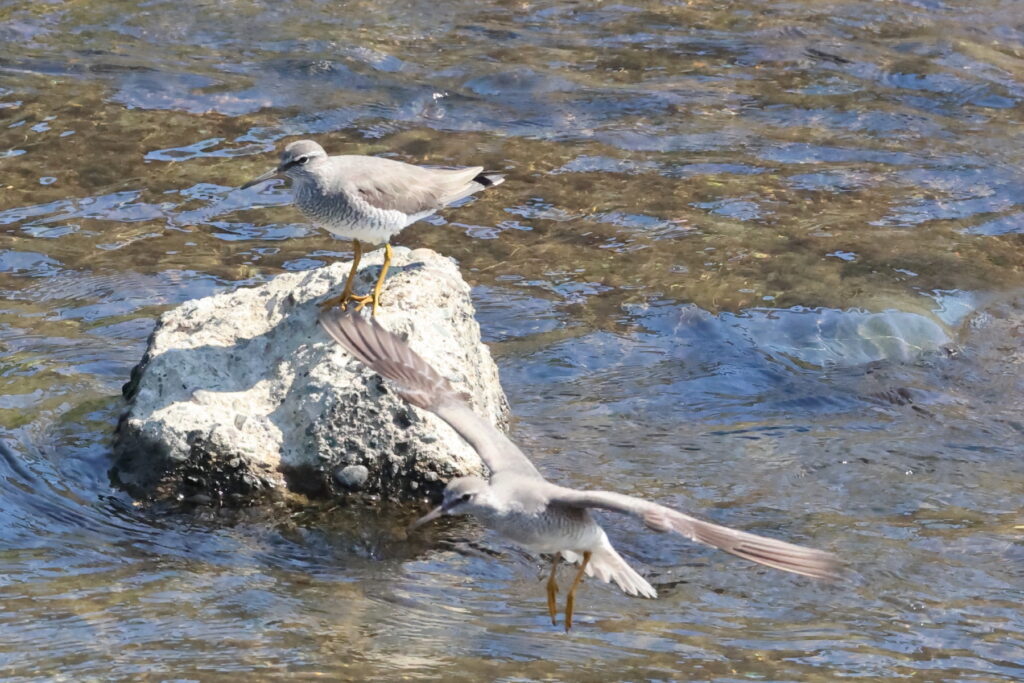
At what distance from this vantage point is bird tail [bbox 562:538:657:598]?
20.4 feet

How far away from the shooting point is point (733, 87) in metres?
13.7

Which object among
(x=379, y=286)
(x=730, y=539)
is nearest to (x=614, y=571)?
(x=730, y=539)

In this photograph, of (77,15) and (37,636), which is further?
(77,15)

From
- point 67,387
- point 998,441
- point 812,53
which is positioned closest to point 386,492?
point 67,387

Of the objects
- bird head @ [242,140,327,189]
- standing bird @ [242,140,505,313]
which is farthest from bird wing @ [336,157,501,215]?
bird head @ [242,140,327,189]

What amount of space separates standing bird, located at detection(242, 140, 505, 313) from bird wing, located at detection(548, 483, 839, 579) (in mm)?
2637

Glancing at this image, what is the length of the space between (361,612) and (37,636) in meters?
1.39

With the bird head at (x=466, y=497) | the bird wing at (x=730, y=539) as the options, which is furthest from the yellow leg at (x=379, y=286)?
the bird wing at (x=730, y=539)

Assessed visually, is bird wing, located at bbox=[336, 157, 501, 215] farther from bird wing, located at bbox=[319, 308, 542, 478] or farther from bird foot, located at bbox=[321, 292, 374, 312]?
bird wing, located at bbox=[319, 308, 542, 478]

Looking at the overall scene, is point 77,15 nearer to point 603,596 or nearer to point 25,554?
Answer: point 25,554

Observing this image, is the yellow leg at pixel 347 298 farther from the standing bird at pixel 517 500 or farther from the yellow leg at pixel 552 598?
the yellow leg at pixel 552 598

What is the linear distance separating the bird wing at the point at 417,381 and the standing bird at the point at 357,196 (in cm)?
104

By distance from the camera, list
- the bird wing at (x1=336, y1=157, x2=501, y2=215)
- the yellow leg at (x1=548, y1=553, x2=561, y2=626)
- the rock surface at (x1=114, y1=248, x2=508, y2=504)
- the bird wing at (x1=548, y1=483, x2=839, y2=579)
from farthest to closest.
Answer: the bird wing at (x1=336, y1=157, x2=501, y2=215) < the rock surface at (x1=114, y1=248, x2=508, y2=504) < the yellow leg at (x1=548, y1=553, x2=561, y2=626) < the bird wing at (x1=548, y1=483, x2=839, y2=579)

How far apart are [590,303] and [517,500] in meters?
4.28
